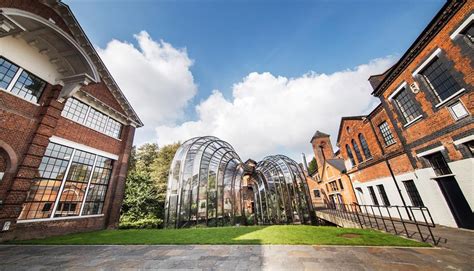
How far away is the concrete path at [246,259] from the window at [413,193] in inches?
254

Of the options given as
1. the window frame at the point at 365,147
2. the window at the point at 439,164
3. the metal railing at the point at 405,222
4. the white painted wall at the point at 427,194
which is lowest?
the metal railing at the point at 405,222

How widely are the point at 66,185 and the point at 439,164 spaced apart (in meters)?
18.7

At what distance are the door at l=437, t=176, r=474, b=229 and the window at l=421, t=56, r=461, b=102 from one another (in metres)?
3.55

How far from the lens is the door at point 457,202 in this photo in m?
6.40

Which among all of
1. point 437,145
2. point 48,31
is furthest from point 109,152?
point 437,145

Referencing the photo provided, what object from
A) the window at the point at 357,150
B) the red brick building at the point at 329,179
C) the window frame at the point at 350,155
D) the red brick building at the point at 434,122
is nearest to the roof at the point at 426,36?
the red brick building at the point at 434,122

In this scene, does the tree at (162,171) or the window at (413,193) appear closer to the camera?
the window at (413,193)

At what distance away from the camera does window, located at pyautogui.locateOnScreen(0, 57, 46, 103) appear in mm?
7180

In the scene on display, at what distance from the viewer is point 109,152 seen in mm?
11688

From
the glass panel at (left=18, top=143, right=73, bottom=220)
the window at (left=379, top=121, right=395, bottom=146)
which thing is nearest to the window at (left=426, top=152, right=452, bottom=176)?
the window at (left=379, top=121, right=395, bottom=146)

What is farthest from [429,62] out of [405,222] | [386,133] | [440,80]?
[405,222]

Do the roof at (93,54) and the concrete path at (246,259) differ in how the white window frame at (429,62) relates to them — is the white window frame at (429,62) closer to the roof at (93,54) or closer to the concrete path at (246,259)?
the concrete path at (246,259)

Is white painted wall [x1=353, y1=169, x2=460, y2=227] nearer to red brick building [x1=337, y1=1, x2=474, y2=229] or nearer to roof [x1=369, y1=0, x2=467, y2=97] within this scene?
red brick building [x1=337, y1=1, x2=474, y2=229]

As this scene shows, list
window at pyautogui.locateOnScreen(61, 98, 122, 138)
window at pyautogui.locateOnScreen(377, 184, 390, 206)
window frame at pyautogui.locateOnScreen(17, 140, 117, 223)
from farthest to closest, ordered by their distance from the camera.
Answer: window at pyautogui.locateOnScreen(377, 184, 390, 206) → window at pyautogui.locateOnScreen(61, 98, 122, 138) → window frame at pyautogui.locateOnScreen(17, 140, 117, 223)
